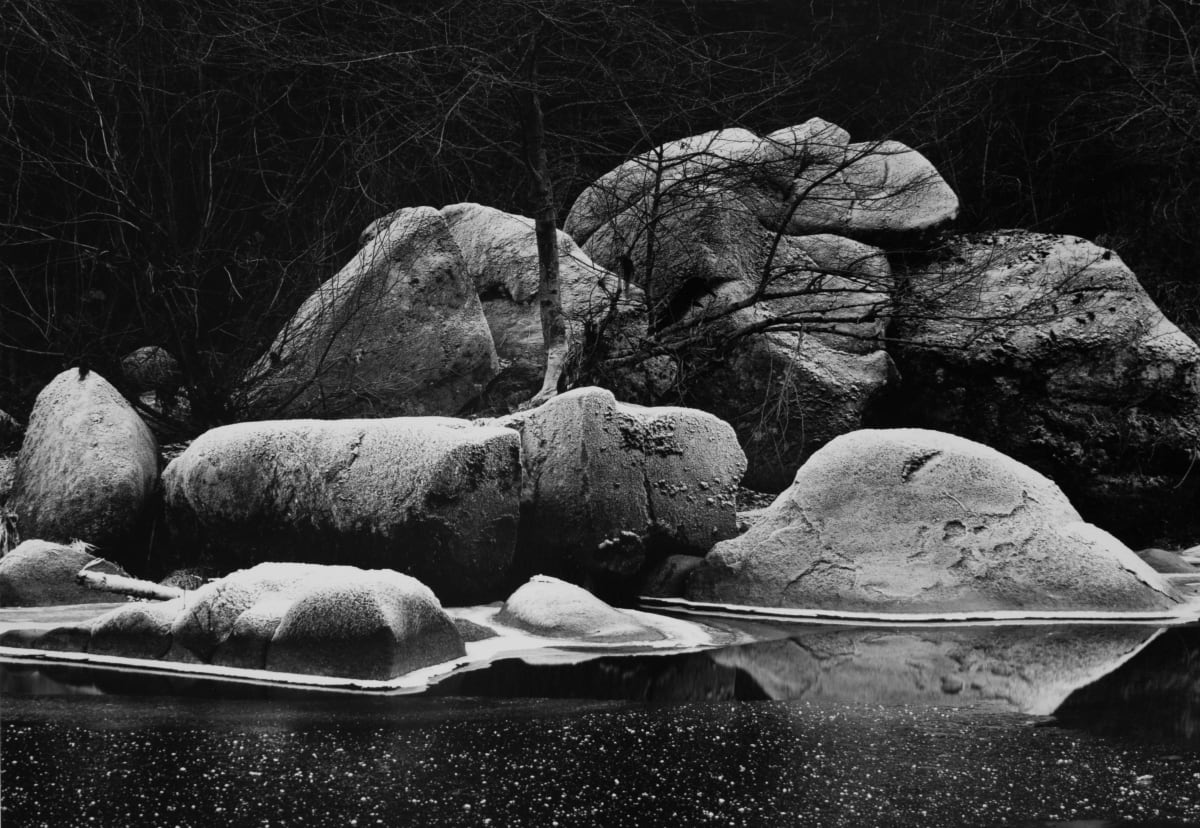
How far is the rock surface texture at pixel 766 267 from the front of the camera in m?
10.2

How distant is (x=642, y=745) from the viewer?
157 inches

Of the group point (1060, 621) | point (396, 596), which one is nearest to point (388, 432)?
point (396, 596)

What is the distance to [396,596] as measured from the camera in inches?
203

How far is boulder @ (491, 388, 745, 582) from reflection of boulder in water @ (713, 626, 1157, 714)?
62.1 inches

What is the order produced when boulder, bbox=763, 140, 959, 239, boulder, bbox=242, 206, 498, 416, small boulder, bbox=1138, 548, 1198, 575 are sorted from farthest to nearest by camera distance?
boulder, bbox=763, 140, 959, 239
boulder, bbox=242, 206, 498, 416
small boulder, bbox=1138, 548, 1198, 575

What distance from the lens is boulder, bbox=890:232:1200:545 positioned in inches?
403

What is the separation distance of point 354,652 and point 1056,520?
3.91 m

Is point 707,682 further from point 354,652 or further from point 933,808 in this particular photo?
point 933,808

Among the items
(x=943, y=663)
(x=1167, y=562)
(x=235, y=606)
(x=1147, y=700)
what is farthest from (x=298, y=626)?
(x=1167, y=562)

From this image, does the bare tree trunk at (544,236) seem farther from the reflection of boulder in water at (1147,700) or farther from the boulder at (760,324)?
the reflection of boulder in water at (1147,700)

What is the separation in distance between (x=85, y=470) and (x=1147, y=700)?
595 centimetres

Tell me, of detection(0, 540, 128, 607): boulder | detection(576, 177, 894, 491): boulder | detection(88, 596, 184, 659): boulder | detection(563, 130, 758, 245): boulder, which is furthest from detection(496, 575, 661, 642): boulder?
detection(563, 130, 758, 245): boulder

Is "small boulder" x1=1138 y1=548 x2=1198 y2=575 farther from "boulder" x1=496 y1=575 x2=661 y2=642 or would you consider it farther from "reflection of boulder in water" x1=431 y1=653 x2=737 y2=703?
"reflection of boulder in water" x1=431 y1=653 x2=737 y2=703

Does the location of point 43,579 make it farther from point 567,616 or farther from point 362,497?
point 567,616
